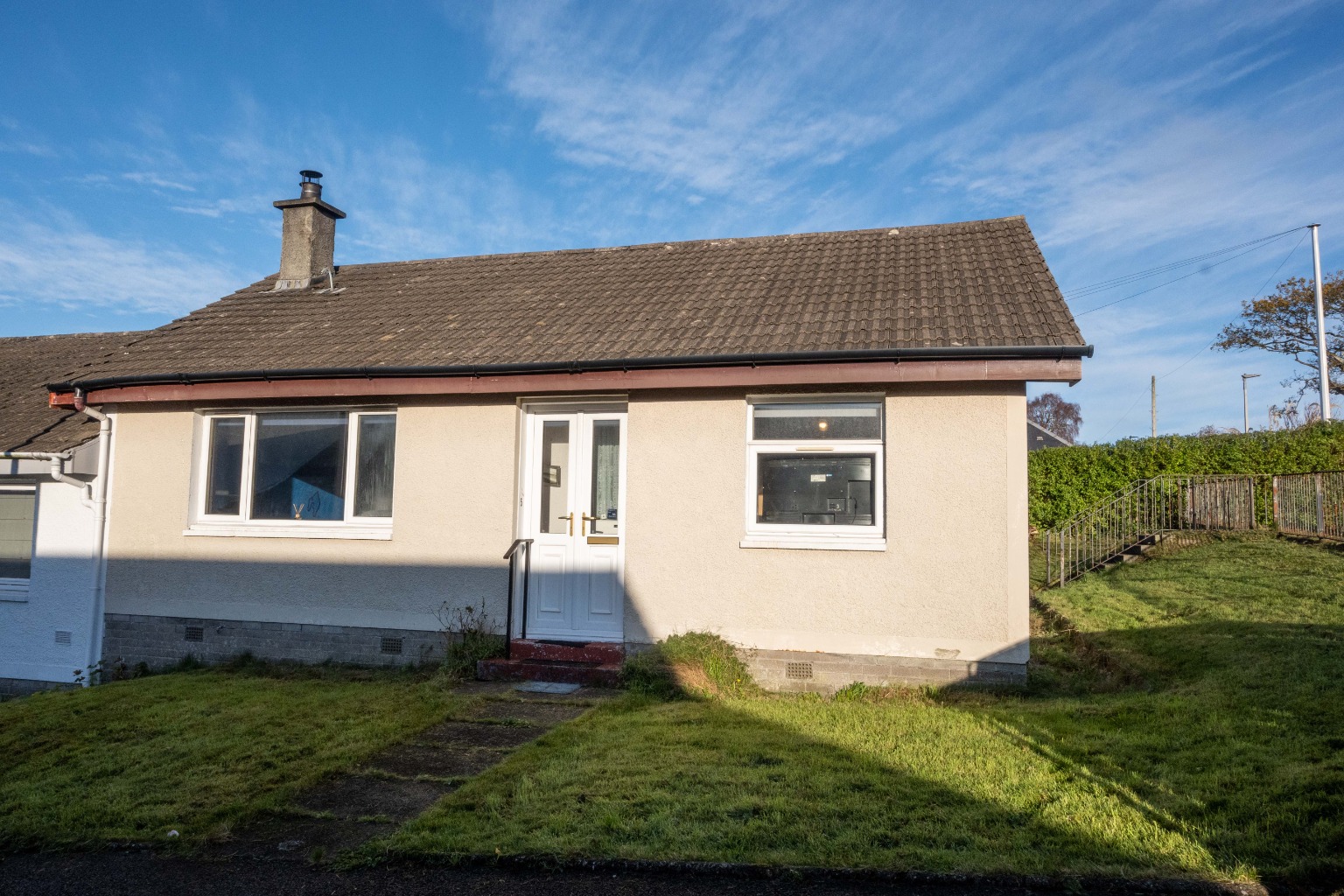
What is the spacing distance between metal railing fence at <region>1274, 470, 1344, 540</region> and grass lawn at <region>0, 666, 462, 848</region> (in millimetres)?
14870

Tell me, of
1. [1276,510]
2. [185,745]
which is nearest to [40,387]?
[185,745]

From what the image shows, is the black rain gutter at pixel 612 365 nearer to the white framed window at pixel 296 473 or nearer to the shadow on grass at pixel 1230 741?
the white framed window at pixel 296 473

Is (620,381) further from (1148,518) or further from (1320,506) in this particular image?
(1148,518)

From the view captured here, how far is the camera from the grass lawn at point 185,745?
195 inches

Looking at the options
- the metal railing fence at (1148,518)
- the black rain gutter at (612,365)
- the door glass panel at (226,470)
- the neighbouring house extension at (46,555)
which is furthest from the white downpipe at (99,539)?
the metal railing fence at (1148,518)

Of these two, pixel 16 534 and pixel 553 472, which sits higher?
pixel 553 472

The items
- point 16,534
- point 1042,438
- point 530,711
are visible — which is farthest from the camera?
point 1042,438

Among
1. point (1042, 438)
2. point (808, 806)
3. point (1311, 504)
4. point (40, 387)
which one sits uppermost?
point (1042, 438)

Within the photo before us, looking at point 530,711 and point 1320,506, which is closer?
point 530,711

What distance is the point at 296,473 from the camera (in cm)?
939

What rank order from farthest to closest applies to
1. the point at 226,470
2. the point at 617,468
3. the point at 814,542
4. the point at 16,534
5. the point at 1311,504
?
the point at 1311,504
the point at 16,534
the point at 226,470
the point at 617,468
the point at 814,542

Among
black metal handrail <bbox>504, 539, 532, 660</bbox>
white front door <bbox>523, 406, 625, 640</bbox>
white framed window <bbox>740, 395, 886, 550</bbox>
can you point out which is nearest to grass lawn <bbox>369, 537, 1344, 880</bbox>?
white framed window <bbox>740, 395, 886, 550</bbox>

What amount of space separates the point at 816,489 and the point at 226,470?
20.5 feet

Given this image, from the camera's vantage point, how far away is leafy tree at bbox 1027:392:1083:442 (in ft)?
217
